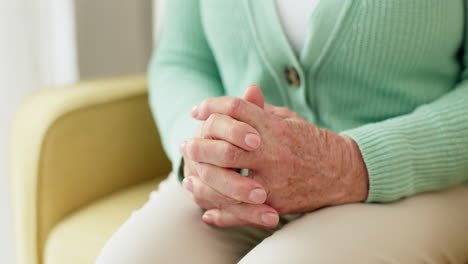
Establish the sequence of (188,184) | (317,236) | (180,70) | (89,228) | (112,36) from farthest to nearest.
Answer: (112,36) < (180,70) < (89,228) < (188,184) < (317,236)

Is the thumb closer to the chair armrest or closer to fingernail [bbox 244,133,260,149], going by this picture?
fingernail [bbox 244,133,260,149]

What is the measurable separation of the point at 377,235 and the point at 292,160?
137 millimetres

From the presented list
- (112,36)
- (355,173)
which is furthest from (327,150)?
(112,36)

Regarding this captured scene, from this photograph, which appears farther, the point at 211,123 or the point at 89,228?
the point at 89,228

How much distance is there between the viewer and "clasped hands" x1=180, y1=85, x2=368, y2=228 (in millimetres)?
706

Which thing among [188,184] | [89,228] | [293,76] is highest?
[293,76]

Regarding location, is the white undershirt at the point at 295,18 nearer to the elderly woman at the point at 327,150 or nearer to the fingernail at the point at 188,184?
the elderly woman at the point at 327,150

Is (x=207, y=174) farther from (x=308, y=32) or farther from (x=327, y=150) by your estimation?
(x=308, y=32)

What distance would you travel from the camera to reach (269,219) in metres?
0.71

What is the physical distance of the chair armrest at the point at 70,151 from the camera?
965mm

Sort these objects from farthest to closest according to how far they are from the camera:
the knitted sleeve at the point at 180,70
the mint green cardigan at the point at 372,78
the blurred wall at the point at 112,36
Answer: the blurred wall at the point at 112,36, the knitted sleeve at the point at 180,70, the mint green cardigan at the point at 372,78

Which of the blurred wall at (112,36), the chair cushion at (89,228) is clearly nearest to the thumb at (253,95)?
the chair cushion at (89,228)

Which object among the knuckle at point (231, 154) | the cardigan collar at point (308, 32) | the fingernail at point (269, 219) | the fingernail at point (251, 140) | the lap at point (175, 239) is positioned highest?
the cardigan collar at point (308, 32)

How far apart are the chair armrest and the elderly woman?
0.69 feet
